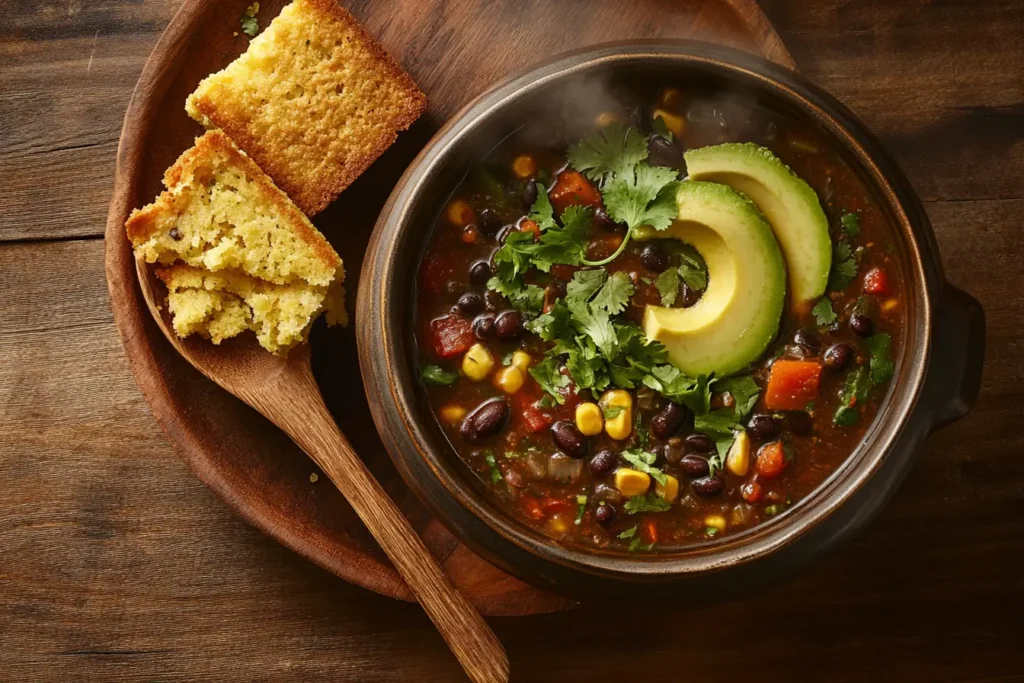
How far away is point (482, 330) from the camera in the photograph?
9.32ft

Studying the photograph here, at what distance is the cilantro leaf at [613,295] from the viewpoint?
277 cm

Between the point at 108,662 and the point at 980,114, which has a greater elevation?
the point at 980,114

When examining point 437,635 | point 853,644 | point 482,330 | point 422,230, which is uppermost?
point 422,230

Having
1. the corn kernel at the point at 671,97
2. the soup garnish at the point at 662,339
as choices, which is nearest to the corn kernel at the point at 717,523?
the soup garnish at the point at 662,339

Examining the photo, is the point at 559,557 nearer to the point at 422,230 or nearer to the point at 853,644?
the point at 422,230

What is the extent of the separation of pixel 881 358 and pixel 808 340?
25 centimetres

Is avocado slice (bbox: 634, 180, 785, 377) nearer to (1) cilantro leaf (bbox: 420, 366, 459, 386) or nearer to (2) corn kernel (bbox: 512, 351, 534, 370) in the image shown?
(2) corn kernel (bbox: 512, 351, 534, 370)

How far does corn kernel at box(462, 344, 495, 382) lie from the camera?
9.36 feet

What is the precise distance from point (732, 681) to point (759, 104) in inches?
84.7

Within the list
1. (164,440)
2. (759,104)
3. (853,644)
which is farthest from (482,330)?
(853,644)

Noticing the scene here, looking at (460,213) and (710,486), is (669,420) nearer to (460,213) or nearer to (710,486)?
(710,486)

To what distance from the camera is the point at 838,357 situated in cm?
281

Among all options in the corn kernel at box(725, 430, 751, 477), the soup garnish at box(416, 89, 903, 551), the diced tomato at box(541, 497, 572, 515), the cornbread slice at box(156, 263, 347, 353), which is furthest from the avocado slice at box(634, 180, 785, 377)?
the cornbread slice at box(156, 263, 347, 353)

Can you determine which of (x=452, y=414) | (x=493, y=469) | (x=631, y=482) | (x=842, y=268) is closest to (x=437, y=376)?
(x=452, y=414)
